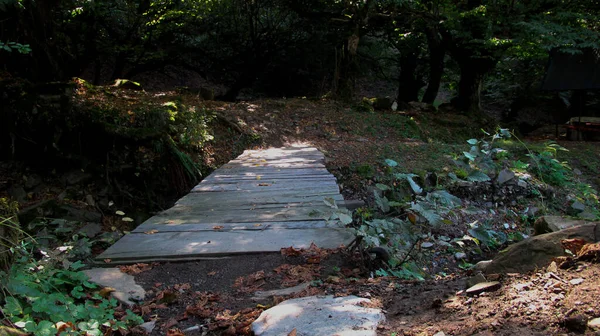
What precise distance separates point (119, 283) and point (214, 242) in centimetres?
72

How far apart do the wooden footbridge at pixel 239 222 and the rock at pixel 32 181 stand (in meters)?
3.20

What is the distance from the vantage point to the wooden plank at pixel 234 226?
351 centimetres

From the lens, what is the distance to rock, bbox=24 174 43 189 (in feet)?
22.4

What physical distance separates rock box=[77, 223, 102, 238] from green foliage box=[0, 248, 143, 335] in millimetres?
3428

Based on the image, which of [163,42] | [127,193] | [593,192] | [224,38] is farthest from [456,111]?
[127,193]

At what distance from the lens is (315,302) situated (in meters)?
2.25

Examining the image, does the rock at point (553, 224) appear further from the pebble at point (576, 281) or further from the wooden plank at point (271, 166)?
the wooden plank at point (271, 166)

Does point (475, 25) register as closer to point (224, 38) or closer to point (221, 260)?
point (224, 38)

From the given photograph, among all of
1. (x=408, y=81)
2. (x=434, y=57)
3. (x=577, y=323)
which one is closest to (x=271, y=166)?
(x=577, y=323)

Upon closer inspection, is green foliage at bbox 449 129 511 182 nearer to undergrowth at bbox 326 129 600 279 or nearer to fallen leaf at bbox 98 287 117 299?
undergrowth at bbox 326 129 600 279

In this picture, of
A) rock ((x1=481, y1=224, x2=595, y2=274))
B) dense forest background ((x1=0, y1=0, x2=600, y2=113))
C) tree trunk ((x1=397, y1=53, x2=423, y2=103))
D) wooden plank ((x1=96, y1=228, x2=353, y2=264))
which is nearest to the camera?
rock ((x1=481, y1=224, x2=595, y2=274))

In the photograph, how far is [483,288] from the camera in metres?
2.11

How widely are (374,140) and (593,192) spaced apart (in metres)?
4.27

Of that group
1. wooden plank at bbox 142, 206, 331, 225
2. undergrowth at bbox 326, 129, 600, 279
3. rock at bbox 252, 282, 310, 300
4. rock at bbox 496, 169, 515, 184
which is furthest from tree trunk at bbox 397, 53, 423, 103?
rock at bbox 252, 282, 310, 300
